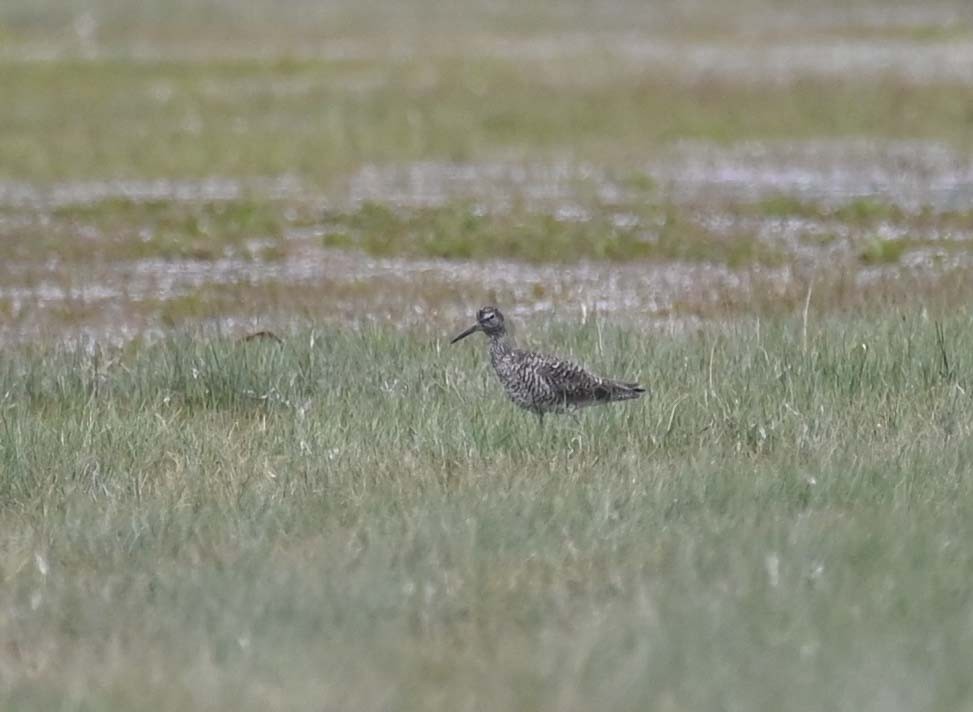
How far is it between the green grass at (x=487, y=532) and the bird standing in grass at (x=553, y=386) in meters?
0.15

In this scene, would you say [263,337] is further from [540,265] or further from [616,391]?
[540,265]

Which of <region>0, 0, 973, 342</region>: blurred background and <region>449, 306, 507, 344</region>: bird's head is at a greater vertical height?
<region>449, 306, 507, 344</region>: bird's head

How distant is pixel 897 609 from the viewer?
620cm

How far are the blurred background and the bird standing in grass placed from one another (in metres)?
2.49

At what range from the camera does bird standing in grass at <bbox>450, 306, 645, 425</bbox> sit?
9.33m

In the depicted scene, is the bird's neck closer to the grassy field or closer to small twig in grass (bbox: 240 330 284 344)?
the grassy field

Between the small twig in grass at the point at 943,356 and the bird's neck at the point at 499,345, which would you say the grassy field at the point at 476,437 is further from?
the bird's neck at the point at 499,345

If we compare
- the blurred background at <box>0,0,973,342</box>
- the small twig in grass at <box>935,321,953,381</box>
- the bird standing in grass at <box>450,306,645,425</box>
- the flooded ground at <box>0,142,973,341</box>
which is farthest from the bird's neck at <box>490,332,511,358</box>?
the flooded ground at <box>0,142,973,341</box>

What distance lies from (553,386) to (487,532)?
232 cm

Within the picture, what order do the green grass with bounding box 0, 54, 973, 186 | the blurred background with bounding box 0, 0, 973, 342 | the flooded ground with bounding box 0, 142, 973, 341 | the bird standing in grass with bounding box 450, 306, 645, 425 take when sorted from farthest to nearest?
1. the green grass with bounding box 0, 54, 973, 186
2. the blurred background with bounding box 0, 0, 973, 342
3. the flooded ground with bounding box 0, 142, 973, 341
4. the bird standing in grass with bounding box 450, 306, 645, 425

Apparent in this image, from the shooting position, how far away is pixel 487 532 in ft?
23.2

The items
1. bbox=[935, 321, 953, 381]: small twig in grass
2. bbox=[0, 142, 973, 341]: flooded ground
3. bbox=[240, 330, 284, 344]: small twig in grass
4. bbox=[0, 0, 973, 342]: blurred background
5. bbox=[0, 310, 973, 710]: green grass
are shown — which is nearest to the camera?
bbox=[0, 310, 973, 710]: green grass

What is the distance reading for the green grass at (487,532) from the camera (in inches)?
226

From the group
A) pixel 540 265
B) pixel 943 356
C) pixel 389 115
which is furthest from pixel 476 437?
pixel 389 115
